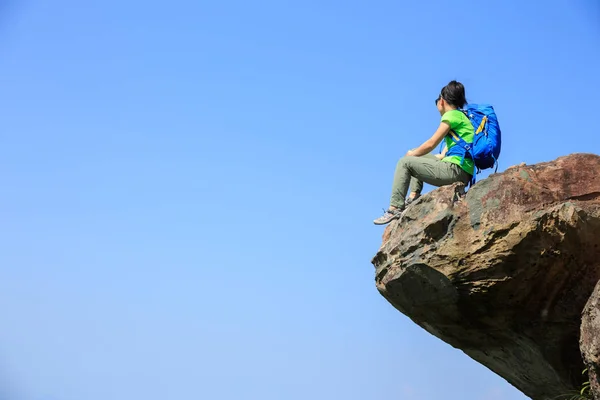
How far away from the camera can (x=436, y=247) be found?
374 inches

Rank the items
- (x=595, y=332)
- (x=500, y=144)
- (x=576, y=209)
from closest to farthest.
Result: (x=595, y=332) < (x=576, y=209) < (x=500, y=144)

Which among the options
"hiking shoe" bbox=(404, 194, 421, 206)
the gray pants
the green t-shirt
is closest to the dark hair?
the green t-shirt

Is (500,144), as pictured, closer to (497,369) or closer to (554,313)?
(554,313)

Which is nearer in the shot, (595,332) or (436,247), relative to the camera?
(595,332)

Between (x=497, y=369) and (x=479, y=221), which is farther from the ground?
(x=479, y=221)

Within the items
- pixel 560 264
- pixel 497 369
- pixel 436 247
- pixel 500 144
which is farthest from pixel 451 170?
pixel 497 369

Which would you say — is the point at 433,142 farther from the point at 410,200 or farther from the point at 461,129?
the point at 410,200

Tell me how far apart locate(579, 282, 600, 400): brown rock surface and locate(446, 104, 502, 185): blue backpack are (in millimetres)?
2619

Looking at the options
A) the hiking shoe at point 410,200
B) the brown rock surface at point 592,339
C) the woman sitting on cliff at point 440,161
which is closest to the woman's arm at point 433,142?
the woman sitting on cliff at point 440,161

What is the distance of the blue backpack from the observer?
10.2 meters

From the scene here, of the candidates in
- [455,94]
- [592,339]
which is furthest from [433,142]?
[592,339]

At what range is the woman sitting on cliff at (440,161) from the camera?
34.0 feet

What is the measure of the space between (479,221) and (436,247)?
615 millimetres

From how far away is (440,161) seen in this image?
10445mm
